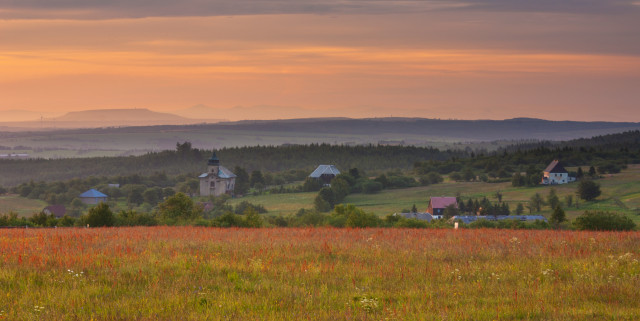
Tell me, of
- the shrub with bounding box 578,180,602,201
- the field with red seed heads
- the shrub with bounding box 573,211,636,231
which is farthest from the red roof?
the field with red seed heads

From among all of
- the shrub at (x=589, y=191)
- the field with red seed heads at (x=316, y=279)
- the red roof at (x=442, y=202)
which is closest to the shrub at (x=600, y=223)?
the field with red seed heads at (x=316, y=279)

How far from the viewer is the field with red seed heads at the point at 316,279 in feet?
49.3

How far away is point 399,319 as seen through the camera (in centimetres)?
1417

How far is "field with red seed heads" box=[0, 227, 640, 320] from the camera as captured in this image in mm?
15016

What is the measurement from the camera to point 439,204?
18038 centimetres

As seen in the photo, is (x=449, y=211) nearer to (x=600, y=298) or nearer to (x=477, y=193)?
(x=477, y=193)

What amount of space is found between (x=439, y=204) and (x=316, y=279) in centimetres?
16510

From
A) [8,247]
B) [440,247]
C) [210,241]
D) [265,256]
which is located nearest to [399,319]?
[265,256]

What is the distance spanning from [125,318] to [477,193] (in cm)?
18957

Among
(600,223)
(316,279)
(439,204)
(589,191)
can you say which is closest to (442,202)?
(439,204)

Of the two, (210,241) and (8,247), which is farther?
(210,241)

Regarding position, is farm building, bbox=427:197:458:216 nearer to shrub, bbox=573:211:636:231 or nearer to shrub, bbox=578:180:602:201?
shrub, bbox=578:180:602:201

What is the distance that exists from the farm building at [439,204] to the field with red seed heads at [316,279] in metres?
148

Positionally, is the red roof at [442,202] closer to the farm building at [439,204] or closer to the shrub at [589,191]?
the farm building at [439,204]
